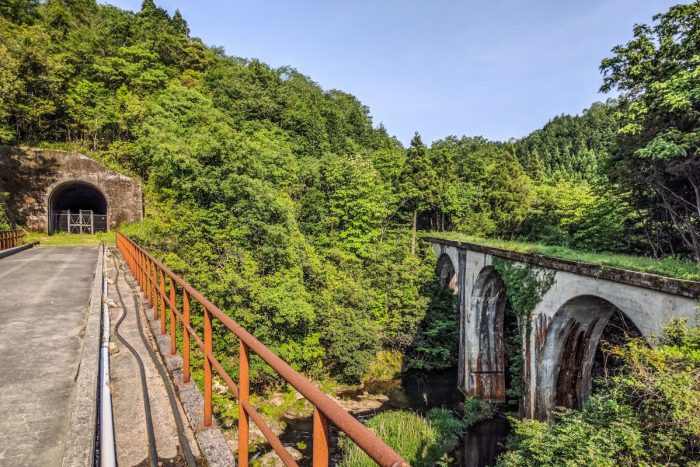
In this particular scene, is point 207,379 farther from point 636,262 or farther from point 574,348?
point 574,348

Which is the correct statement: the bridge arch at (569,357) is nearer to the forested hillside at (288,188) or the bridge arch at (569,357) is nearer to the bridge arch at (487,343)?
A: the forested hillside at (288,188)

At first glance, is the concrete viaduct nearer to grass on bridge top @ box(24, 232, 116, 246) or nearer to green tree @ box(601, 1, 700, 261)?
green tree @ box(601, 1, 700, 261)

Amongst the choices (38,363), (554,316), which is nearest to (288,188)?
(554,316)

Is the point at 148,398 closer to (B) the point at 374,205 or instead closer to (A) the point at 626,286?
(A) the point at 626,286

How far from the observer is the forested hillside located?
580 inches

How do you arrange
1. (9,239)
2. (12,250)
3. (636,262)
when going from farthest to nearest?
(9,239), (12,250), (636,262)

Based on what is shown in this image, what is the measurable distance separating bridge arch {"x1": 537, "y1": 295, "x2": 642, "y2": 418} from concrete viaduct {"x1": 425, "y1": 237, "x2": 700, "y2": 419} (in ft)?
0.09

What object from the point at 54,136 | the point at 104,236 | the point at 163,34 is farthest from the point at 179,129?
the point at 163,34

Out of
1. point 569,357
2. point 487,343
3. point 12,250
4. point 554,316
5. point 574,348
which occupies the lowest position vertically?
point 487,343

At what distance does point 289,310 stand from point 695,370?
38.3ft

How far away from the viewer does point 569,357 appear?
12266 millimetres

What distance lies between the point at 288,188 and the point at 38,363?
73.6 ft

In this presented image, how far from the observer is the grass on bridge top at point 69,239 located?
18.8m

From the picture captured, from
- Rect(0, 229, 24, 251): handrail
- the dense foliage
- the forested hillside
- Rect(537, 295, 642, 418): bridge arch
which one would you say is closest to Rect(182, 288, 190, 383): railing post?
the dense foliage
